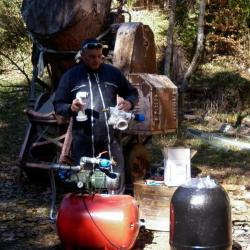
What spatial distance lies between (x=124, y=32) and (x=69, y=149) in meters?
1.56

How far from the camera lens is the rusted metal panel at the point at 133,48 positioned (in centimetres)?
688

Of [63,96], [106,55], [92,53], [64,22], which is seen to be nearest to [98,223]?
[63,96]

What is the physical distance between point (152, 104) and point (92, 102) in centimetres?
172

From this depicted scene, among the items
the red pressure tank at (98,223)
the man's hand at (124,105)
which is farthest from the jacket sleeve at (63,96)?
the red pressure tank at (98,223)

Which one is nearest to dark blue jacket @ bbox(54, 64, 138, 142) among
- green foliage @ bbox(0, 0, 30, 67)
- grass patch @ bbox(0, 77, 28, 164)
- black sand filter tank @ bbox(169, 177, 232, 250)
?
black sand filter tank @ bbox(169, 177, 232, 250)

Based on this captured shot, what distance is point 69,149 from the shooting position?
21.3 feet

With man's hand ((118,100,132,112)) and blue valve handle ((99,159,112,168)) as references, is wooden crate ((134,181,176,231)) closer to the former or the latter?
man's hand ((118,100,132,112))

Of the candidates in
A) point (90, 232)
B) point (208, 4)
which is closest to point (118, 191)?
point (90, 232)

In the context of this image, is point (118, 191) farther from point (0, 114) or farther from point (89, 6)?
point (0, 114)

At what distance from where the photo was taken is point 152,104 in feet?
22.1

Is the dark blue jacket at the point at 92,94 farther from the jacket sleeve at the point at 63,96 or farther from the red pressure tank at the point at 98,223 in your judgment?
the red pressure tank at the point at 98,223

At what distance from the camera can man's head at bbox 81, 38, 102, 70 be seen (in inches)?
195

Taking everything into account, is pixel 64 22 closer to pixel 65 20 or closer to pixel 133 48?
pixel 65 20

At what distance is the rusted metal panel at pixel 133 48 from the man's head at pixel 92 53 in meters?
1.77
